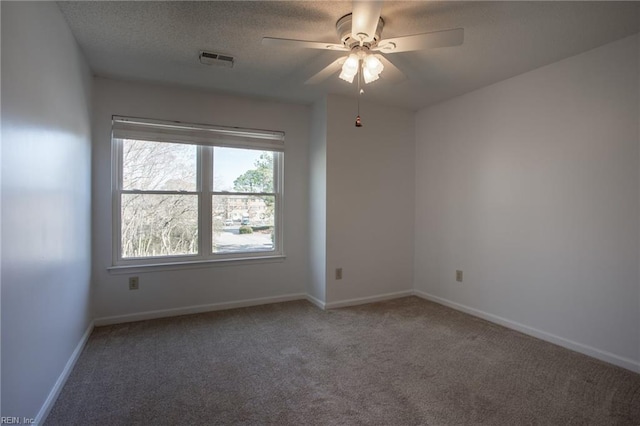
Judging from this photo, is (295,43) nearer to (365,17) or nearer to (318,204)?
(365,17)

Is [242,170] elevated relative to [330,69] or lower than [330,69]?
lower

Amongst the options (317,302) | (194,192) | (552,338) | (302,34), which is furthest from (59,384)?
(552,338)

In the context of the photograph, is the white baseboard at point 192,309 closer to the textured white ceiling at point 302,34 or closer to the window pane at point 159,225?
the window pane at point 159,225

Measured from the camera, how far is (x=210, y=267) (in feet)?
11.9

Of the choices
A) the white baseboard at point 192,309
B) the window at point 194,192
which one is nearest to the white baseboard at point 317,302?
the white baseboard at point 192,309

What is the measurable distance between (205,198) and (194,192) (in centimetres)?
13

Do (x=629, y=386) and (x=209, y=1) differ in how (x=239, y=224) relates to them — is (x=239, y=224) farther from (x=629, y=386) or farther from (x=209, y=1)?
(x=629, y=386)

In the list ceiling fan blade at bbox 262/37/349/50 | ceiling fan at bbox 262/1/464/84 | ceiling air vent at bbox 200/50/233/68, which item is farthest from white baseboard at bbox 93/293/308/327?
ceiling fan blade at bbox 262/37/349/50

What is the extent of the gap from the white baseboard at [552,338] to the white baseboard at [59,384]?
358 cm

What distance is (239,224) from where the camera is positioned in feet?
12.7

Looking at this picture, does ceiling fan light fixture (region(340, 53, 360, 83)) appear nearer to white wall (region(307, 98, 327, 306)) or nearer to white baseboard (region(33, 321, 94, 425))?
white wall (region(307, 98, 327, 306))

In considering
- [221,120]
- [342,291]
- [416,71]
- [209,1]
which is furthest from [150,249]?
[416,71]

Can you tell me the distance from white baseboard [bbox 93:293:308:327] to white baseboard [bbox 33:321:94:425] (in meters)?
0.39

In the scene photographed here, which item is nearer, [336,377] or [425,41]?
[425,41]
